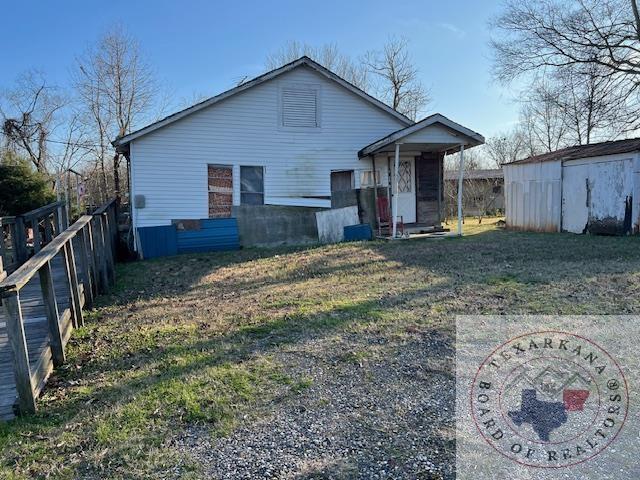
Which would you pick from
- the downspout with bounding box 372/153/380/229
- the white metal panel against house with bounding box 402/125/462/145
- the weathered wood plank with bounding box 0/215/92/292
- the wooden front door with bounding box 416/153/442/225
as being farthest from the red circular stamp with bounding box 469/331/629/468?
the wooden front door with bounding box 416/153/442/225

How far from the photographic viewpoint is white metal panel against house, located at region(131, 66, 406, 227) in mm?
11344

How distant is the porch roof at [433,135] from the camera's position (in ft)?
37.0

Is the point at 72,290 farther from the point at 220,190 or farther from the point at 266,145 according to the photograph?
the point at 266,145

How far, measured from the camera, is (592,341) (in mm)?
4031

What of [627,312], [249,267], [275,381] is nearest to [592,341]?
[627,312]

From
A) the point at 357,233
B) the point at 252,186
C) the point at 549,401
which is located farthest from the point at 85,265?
the point at 357,233

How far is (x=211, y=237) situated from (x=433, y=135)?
648cm

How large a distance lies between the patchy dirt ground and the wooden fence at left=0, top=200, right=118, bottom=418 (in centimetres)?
19

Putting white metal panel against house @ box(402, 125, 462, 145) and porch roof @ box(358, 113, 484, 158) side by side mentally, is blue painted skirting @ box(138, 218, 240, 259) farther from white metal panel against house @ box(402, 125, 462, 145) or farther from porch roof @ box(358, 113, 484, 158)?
white metal panel against house @ box(402, 125, 462, 145)

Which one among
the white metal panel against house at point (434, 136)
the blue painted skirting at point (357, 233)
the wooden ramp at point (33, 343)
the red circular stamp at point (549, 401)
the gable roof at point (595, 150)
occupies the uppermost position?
the white metal panel against house at point (434, 136)

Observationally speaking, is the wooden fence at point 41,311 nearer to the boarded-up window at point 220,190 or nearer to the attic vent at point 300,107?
the boarded-up window at point 220,190

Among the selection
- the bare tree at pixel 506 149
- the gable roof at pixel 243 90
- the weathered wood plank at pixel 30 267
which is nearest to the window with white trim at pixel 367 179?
the gable roof at pixel 243 90

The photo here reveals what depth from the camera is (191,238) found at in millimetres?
11586

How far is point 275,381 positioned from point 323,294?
9.17ft
